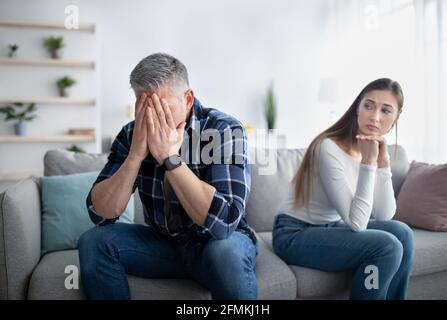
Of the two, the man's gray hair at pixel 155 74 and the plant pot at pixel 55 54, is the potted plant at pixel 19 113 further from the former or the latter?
the man's gray hair at pixel 155 74

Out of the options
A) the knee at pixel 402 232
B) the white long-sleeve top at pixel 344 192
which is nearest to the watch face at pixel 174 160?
the white long-sleeve top at pixel 344 192

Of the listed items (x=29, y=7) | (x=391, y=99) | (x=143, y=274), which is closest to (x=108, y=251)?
(x=143, y=274)

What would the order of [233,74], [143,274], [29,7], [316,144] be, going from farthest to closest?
[233,74] < [29,7] < [316,144] < [143,274]

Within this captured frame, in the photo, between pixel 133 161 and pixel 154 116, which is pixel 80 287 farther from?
pixel 154 116

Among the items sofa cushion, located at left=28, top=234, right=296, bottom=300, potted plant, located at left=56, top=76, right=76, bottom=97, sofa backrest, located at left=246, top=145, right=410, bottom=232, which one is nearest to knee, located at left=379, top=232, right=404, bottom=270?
sofa cushion, located at left=28, top=234, right=296, bottom=300

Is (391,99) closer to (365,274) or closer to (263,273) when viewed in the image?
(365,274)

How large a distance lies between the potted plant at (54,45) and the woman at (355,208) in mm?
2652

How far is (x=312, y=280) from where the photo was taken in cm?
111

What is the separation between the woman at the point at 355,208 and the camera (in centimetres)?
101

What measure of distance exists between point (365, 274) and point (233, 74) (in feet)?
9.27

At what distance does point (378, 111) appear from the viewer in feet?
3.53

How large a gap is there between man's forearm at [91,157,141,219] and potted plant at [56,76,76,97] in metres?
2.49

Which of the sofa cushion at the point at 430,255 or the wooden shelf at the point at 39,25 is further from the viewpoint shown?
the wooden shelf at the point at 39,25

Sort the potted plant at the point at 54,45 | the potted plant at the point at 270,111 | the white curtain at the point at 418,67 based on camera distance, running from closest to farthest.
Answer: the white curtain at the point at 418,67
the potted plant at the point at 54,45
the potted plant at the point at 270,111
